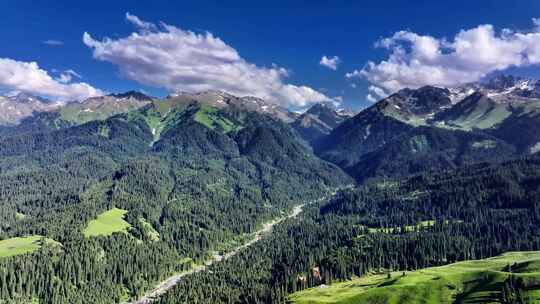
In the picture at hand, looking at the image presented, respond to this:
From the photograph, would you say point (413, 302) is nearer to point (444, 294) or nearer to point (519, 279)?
point (444, 294)

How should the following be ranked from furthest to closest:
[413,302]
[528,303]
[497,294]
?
[413,302] < [497,294] < [528,303]

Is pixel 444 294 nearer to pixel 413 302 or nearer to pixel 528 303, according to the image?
pixel 413 302

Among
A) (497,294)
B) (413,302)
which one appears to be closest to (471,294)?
(497,294)

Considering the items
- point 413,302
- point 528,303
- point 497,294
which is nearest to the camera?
point 528,303

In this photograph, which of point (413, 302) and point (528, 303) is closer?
point (528, 303)

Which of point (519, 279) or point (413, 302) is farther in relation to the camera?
point (413, 302)

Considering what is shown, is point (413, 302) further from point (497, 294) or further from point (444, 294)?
point (497, 294)

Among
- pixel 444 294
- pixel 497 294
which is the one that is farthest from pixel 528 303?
pixel 444 294
